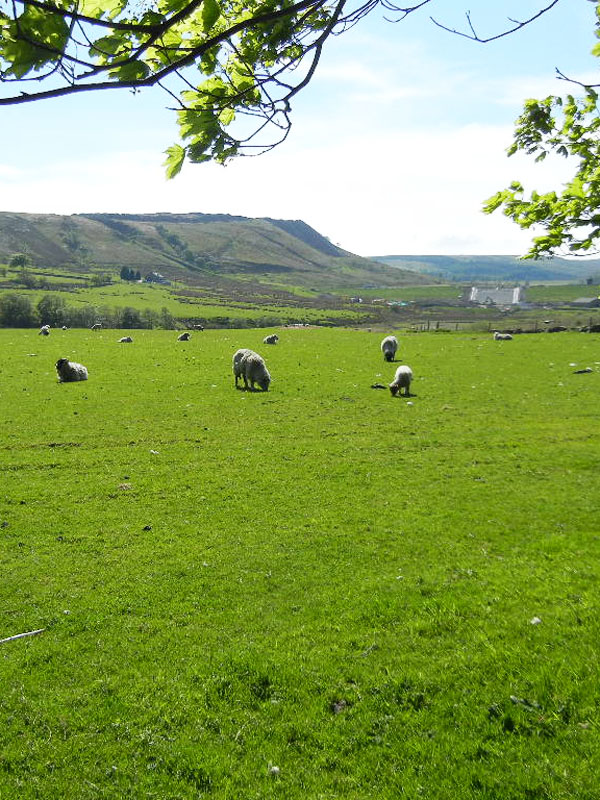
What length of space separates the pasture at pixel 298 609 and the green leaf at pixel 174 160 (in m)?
5.80

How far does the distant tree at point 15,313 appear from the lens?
67562 mm

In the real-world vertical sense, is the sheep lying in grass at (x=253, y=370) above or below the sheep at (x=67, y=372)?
above

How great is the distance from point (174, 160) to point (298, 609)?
751cm

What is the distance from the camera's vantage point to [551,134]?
7.50m

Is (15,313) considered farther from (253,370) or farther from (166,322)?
(253,370)

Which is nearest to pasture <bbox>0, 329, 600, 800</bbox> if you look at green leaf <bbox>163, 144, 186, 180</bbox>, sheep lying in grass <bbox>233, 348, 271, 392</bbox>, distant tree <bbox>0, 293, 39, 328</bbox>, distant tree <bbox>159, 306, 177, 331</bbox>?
green leaf <bbox>163, 144, 186, 180</bbox>

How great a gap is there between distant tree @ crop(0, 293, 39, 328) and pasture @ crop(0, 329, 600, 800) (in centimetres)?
5625

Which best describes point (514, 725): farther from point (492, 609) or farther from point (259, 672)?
point (259, 672)

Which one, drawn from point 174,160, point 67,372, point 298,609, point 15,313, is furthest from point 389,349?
point 15,313

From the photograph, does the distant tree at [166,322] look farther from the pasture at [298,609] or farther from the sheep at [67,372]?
the pasture at [298,609]

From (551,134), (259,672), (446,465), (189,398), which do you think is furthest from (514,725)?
(189,398)

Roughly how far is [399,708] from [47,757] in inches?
162

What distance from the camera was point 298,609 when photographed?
8398 millimetres

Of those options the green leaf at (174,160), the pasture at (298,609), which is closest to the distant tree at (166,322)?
the pasture at (298,609)
